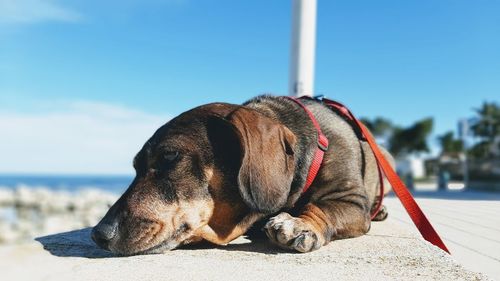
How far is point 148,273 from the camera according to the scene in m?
2.20

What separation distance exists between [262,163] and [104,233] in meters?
0.98

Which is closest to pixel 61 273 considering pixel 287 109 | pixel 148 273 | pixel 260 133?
pixel 148 273

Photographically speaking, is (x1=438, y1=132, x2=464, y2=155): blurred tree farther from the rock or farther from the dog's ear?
the dog's ear

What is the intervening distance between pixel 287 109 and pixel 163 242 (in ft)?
4.75

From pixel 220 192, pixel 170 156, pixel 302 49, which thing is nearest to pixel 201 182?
pixel 220 192

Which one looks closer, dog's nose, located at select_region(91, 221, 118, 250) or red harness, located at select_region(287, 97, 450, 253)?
dog's nose, located at select_region(91, 221, 118, 250)

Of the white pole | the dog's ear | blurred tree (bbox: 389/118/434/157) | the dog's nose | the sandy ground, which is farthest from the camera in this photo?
blurred tree (bbox: 389/118/434/157)

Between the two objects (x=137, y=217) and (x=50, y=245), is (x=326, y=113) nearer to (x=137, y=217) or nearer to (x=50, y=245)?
(x=137, y=217)

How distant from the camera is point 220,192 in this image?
2.84 m

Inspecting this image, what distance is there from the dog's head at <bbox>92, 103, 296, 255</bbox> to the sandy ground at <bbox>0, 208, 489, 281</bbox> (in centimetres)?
13

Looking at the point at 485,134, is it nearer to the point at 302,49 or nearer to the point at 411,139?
the point at 411,139

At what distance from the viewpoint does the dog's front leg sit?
270 centimetres

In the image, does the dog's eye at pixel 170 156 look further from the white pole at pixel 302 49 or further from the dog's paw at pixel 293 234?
the white pole at pixel 302 49

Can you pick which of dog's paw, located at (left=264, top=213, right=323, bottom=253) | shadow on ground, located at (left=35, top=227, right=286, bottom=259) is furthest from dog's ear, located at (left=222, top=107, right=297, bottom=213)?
shadow on ground, located at (left=35, top=227, right=286, bottom=259)
